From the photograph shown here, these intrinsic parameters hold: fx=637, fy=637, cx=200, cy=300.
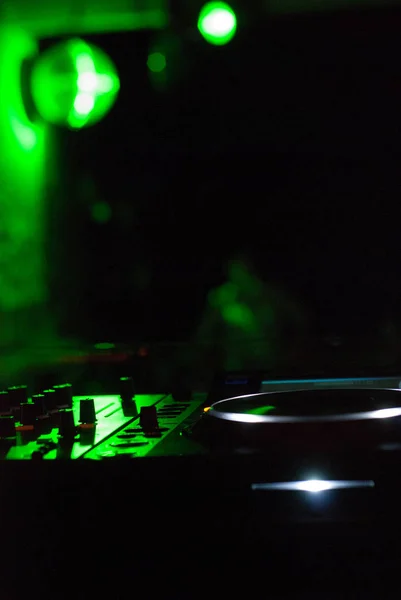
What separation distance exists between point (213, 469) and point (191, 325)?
719 millimetres

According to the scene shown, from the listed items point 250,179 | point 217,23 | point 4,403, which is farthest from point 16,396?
point 217,23

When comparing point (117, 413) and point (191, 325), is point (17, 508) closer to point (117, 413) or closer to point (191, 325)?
point (117, 413)

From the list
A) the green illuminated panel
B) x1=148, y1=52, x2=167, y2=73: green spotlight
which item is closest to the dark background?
x1=148, y1=52, x2=167, y2=73: green spotlight

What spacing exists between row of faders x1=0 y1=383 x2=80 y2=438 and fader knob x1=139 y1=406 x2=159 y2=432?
62mm

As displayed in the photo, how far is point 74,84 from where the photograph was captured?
50.9 inches

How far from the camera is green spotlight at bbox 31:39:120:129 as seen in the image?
1217mm

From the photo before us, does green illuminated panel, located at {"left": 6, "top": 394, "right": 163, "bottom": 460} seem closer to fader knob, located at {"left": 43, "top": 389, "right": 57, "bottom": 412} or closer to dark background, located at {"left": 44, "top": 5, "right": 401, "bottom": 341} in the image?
fader knob, located at {"left": 43, "top": 389, "right": 57, "bottom": 412}

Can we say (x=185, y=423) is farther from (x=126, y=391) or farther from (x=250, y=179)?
(x=250, y=179)

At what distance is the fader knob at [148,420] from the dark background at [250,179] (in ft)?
1.96

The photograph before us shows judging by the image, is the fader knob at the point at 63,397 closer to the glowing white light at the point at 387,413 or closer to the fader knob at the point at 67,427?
the fader knob at the point at 67,427

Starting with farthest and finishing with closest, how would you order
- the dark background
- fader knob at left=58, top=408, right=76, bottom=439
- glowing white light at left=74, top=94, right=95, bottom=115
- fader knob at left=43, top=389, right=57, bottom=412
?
glowing white light at left=74, top=94, right=95, bottom=115 → the dark background → fader knob at left=43, top=389, right=57, bottom=412 → fader knob at left=58, top=408, right=76, bottom=439

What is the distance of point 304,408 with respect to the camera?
0.61 m

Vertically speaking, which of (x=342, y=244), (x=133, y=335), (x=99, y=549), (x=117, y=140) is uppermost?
(x=117, y=140)

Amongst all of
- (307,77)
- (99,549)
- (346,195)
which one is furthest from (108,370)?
(99,549)
